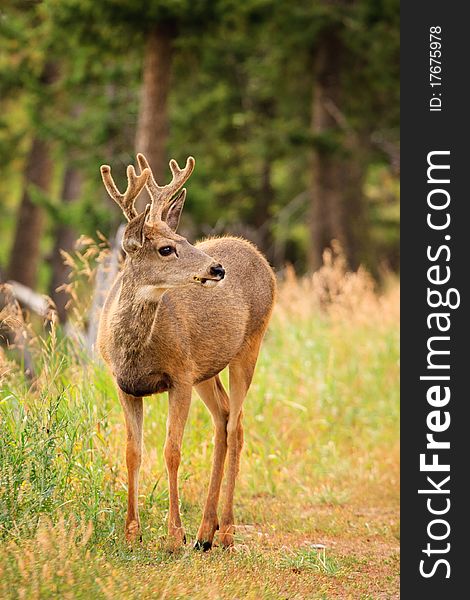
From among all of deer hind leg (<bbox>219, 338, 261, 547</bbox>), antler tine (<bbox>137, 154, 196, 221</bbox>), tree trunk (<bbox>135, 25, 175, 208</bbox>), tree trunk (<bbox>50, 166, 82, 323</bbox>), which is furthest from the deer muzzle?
tree trunk (<bbox>50, 166, 82, 323</bbox>)

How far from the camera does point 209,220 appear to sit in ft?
77.1

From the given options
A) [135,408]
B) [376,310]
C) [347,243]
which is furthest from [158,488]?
[347,243]

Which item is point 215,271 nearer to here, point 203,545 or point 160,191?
point 160,191

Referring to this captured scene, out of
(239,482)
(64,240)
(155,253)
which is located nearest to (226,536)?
(239,482)

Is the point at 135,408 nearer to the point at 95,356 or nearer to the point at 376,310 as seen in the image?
the point at 95,356

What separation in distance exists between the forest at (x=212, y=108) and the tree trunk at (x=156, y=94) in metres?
0.02

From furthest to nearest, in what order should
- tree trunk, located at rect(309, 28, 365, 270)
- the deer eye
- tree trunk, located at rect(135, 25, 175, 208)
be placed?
tree trunk, located at rect(309, 28, 365, 270) < tree trunk, located at rect(135, 25, 175, 208) < the deer eye

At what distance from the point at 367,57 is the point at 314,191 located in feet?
8.46

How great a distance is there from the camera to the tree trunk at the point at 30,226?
24.1 meters

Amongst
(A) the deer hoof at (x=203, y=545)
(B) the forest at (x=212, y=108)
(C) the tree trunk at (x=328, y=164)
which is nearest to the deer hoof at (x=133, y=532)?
(A) the deer hoof at (x=203, y=545)

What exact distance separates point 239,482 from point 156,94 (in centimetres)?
820

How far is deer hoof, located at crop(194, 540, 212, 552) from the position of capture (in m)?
7.69

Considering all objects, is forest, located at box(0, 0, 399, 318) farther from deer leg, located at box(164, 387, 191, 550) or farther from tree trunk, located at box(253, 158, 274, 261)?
deer leg, located at box(164, 387, 191, 550)

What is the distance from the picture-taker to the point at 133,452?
7.39 meters
